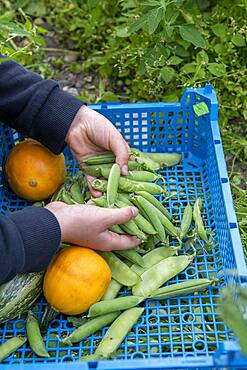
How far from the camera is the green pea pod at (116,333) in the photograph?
5.85 feet

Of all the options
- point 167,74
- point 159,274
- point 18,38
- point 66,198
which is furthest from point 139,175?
point 18,38

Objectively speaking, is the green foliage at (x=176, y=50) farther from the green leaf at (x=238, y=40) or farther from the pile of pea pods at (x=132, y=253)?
the pile of pea pods at (x=132, y=253)

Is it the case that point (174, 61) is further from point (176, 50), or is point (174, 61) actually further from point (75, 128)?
point (75, 128)

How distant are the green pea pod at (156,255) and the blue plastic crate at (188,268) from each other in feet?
0.27

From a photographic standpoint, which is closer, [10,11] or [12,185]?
[12,185]

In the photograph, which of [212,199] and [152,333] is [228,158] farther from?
[152,333]

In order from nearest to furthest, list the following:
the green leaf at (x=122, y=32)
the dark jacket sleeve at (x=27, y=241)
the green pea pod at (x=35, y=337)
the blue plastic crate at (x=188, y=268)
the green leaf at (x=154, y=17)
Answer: the blue plastic crate at (x=188, y=268), the dark jacket sleeve at (x=27, y=241), the green pea pod at (x=35, y=337), the green leaf at (x=154, y=17), the green leaf at (x=122, y=32)

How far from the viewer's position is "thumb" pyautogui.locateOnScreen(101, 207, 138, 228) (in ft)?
6.15

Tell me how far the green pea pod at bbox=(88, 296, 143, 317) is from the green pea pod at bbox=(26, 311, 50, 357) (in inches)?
6.5

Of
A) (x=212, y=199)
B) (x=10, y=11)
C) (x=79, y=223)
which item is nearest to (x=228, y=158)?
(x=212, y=199)

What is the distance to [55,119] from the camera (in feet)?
7.04

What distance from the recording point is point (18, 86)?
85.3 inches

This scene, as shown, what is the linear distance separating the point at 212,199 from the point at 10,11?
4.99 ft

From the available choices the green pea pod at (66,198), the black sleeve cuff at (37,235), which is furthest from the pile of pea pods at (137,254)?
the black sleeve cuff at (37,235)
